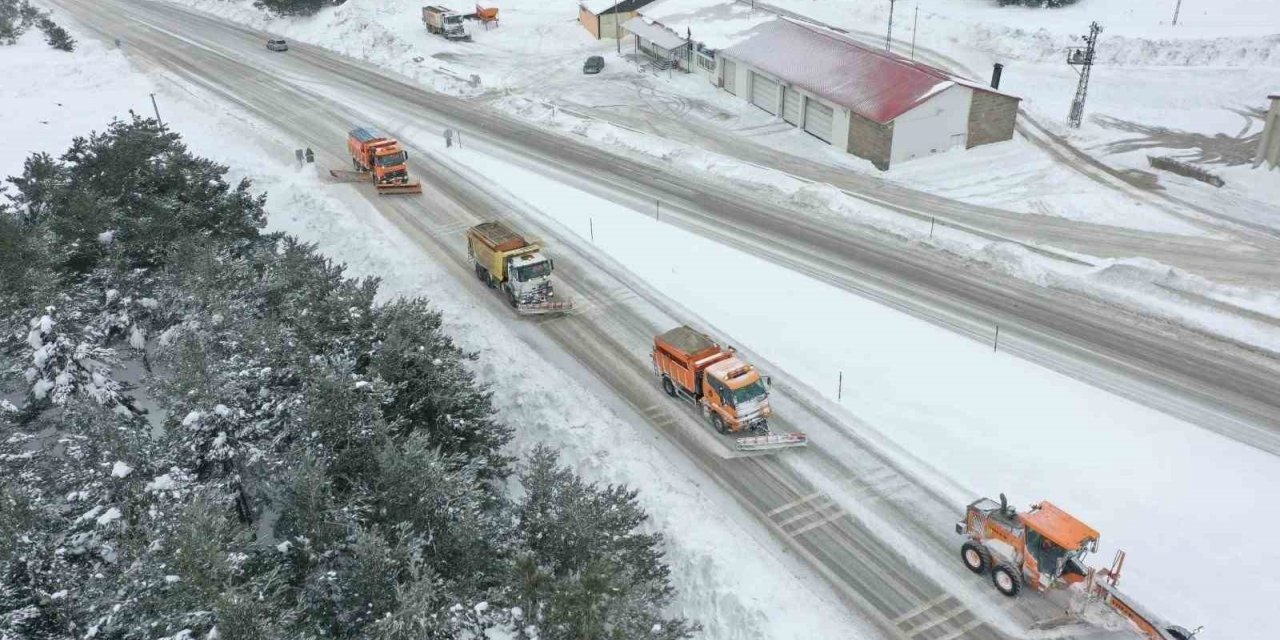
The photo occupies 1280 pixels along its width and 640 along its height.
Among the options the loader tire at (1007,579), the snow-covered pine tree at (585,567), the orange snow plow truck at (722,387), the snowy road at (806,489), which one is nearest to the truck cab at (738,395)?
the orange snow plow truck at (722,387)

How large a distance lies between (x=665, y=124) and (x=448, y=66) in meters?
24.0

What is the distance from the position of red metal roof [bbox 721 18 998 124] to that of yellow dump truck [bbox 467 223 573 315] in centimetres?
2583

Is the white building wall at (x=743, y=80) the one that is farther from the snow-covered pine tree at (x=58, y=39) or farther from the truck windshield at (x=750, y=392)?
the snow-covered pine tree at (x=58, y=39)

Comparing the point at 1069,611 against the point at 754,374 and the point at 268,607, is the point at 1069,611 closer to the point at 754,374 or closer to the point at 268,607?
the point at 754,374

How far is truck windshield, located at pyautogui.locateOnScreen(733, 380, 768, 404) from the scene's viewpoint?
2480 cm

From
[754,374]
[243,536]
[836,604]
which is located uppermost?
[243,536]

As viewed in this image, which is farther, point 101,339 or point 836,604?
point 101,339

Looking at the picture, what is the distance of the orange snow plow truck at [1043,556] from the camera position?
17656 mm

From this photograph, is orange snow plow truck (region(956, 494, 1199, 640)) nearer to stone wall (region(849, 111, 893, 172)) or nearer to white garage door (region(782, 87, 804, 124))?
stone wall (region(849, 111, 893, 172))

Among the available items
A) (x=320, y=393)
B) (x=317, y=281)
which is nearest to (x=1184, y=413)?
(x=320, y=393)

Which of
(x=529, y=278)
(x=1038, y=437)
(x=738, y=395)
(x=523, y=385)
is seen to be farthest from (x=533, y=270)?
(x=1038, y=437)

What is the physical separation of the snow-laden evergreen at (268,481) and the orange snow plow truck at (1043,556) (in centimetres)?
796

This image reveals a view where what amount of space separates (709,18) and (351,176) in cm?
3927

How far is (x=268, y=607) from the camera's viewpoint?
14242 millimetres
